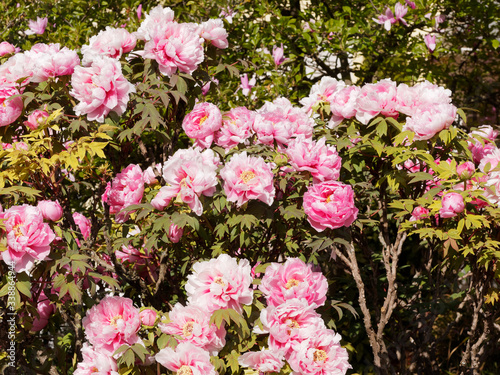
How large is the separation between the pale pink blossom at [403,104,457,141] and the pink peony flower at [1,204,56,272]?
4.57 ft

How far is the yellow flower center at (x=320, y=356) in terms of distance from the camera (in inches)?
72.7

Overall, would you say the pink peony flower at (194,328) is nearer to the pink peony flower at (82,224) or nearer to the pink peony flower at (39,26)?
the pink peony flower at (82,224)

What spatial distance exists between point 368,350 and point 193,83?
2.20 metres

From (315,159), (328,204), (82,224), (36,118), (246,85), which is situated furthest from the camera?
(246,85)

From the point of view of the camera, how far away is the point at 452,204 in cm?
210

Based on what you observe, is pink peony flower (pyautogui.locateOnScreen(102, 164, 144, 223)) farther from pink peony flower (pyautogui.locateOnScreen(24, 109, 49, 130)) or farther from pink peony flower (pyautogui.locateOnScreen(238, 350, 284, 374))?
pink peony flower (pyautogui.locateOnScreen(238, 350, 284, 374))

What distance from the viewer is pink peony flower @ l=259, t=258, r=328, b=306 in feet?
6.27

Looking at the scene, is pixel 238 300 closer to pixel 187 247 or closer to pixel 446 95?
pixel 187 247

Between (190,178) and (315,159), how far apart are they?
459 mm

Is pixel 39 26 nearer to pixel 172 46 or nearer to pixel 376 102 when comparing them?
pixel 172 46

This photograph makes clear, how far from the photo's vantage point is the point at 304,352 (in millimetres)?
1814

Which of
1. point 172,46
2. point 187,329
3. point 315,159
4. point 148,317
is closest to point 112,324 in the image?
point 148,317

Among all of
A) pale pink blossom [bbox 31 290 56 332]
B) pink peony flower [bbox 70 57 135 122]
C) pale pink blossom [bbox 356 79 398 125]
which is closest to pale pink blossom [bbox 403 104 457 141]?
pale pink blossom [bbox 356 79 398 125]

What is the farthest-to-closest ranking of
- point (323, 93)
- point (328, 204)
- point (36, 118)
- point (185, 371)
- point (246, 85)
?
point (246, 85) < point (323, 93) < point (36, 118) < point (328, 204) < point (185, 371)
